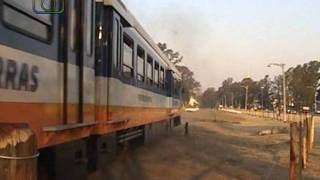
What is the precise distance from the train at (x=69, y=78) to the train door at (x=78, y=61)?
0.01 m

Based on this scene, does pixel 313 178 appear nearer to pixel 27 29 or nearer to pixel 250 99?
pixel 27 29

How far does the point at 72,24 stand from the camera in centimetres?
792

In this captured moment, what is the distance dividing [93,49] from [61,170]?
227cm

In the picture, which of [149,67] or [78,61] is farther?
[149,67]

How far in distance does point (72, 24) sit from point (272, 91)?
120487 mm

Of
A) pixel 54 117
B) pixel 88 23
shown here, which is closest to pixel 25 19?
pixel 54 117

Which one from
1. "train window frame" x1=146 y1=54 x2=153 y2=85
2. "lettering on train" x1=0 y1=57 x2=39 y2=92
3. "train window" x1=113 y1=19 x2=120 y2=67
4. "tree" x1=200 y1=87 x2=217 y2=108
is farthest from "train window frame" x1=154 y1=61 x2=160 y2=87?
"tree" x1=200 y1=87 x2=217 y2=108

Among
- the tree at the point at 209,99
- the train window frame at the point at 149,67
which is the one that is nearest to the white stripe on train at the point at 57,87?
the train window frame at the point at 149,67

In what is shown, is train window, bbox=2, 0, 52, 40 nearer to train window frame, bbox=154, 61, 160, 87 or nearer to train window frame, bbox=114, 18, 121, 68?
train window frame, bbox=114, 18, 121, 68

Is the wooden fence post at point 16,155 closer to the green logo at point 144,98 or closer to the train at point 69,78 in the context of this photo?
the train at point 69,78

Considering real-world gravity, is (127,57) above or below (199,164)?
above

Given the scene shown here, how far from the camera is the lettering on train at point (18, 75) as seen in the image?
550 cm

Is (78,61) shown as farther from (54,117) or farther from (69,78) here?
(54,117)

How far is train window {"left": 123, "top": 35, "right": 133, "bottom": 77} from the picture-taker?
41.1ft
